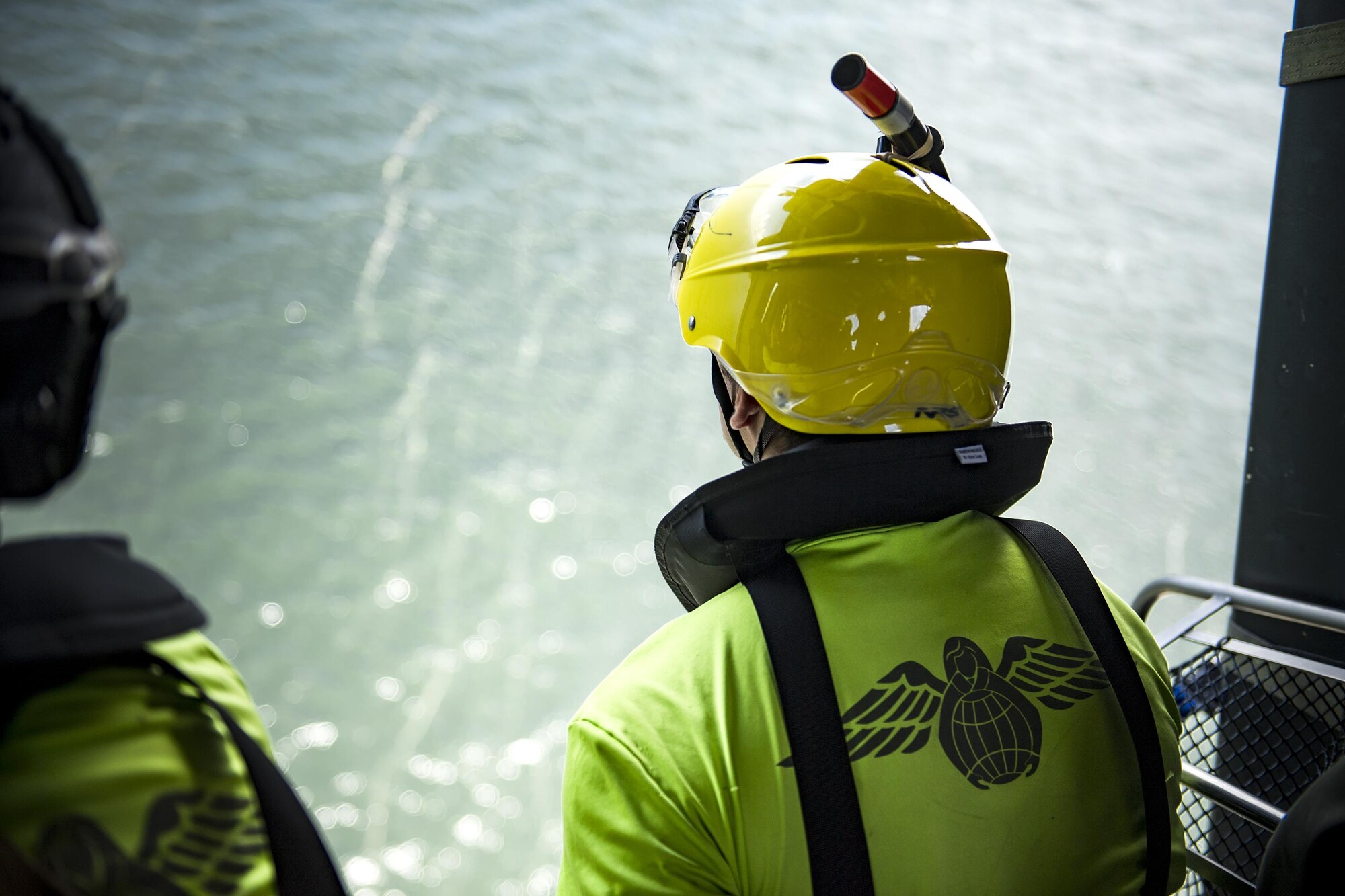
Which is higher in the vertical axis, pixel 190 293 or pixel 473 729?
pixel 190 293

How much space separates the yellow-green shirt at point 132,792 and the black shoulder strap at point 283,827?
0.03ft

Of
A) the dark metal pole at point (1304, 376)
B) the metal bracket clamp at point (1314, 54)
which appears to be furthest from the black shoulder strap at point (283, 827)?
the metal bracket clamp at point (1314, 54)

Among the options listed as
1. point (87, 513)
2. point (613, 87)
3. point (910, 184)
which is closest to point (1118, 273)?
point (613, 87)

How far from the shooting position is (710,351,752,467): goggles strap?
4.03ft

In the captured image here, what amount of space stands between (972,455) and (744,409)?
300 mm

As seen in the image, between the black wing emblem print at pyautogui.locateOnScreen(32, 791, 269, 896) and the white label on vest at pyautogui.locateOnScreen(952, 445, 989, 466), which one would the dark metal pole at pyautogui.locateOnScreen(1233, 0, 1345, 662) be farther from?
the black wing emblem print at pyautogui.locateOnScreen(32, 791, 269, 896)

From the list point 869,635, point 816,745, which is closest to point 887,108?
point 869,635

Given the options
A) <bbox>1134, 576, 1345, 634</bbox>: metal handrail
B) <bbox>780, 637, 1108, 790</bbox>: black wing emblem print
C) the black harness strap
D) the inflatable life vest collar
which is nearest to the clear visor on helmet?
the inflatable life vest collar

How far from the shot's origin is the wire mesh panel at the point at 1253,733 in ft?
4.64

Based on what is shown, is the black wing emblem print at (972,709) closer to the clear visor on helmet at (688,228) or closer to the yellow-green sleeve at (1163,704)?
the yellow-green sleeve at (1163,704)

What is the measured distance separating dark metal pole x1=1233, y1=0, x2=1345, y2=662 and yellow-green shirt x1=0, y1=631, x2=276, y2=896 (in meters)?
1.65

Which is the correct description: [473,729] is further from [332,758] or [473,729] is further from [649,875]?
[649,875]

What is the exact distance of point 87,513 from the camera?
162 inches

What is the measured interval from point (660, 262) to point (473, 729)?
8.19ft
